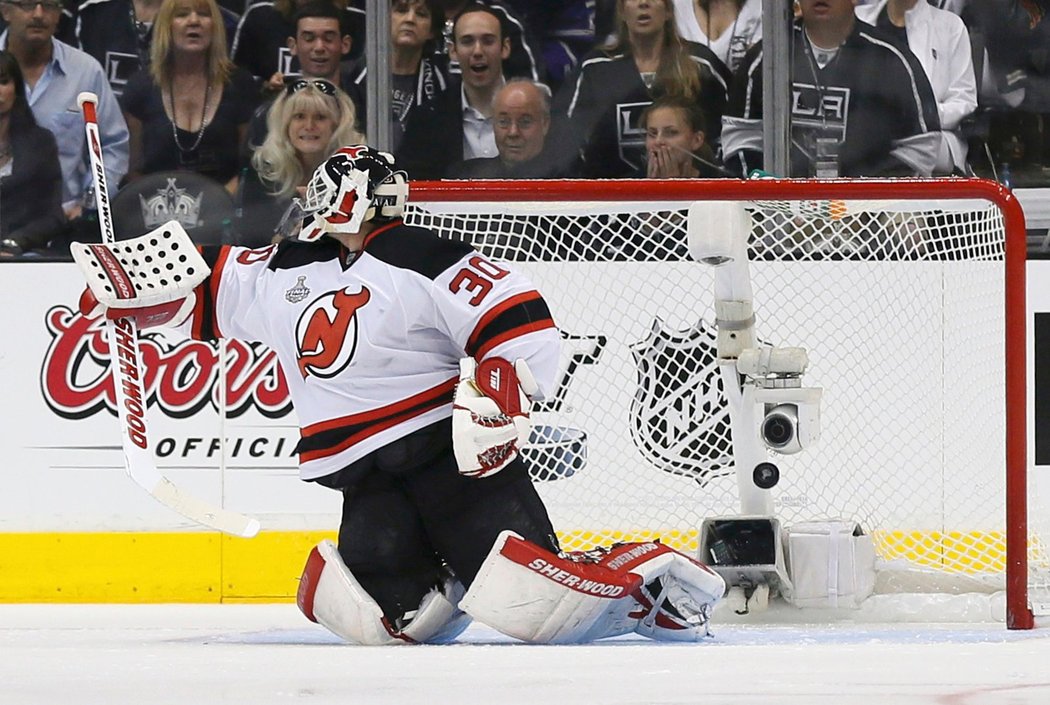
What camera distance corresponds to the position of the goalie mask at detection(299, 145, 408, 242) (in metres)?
3.06

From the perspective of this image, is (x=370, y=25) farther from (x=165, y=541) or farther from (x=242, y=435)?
(x=165, y=541)

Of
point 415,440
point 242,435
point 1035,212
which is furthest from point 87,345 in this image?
point 1035,212

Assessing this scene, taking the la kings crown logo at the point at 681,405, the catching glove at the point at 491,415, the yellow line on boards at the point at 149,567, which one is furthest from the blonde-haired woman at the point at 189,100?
the catching glove at the point at 491,415

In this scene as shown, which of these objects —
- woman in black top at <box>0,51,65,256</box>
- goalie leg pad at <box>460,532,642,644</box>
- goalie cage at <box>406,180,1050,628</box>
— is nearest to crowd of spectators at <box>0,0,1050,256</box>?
woman in black top at <box>0,51,65,256</box>

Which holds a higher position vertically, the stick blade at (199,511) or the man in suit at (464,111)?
the man in suit at (464,111)

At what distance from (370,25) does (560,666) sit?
312 cm

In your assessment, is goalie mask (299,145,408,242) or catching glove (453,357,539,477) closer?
catching glove (453,357,539,477)

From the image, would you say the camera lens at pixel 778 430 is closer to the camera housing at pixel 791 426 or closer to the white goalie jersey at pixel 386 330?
the camera housing at pixel 791 426

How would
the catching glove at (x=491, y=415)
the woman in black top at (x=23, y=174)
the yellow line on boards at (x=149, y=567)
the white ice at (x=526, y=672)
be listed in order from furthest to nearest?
the woman in black top at (x=23, y=174) < the yellow line on boards at (x=149, y=567) < the catching glove at (x=491, y=415) < the white ice at (x=526, y=672)

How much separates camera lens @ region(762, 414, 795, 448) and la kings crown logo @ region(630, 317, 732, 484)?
40cm

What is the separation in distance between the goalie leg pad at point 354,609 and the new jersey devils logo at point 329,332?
0.32 m

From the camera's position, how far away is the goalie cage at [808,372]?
13.1 ft

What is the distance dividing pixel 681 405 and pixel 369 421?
122 cm

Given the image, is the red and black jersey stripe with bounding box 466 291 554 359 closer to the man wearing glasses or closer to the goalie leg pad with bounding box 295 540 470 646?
the goalie leg pad with bounding box 295 540 470 646
